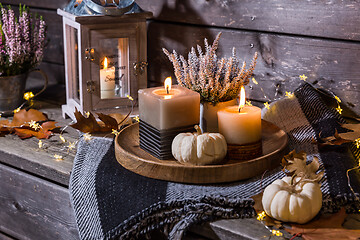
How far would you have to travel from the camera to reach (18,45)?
145 cm

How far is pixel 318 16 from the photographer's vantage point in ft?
3.84

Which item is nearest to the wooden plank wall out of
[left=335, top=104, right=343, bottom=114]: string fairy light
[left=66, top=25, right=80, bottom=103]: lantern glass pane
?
[left=335, top=104, right=343, bottom=114]: string fairy light

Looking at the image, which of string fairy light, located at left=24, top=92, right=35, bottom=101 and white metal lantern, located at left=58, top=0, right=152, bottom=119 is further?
string fairy light, located at left=24, top=92, right=35, bottom=101

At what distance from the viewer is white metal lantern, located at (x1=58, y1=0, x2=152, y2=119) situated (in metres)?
1.28

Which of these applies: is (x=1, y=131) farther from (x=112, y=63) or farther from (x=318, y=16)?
(x=318, y=16)

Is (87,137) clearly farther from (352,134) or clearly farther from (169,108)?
(352,134)

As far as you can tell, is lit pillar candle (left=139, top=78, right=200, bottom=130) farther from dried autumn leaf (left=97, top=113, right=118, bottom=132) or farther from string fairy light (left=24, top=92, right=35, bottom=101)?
string fairy light (left=24, top=92, right=35, bottom=101)

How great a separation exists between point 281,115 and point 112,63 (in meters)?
0.48

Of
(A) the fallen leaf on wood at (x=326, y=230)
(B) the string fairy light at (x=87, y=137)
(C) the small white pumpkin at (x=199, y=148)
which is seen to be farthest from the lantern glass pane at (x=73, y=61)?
(A) the fallen leaf on wood at (x=326, y=230)

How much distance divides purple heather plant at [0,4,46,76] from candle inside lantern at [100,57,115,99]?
0.31 m

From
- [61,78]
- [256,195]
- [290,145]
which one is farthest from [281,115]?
[61,78]

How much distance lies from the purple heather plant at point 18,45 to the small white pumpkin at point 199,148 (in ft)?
2.43

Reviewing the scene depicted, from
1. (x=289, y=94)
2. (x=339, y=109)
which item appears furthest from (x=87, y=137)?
(x=339, y=109)

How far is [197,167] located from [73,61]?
65 cm
